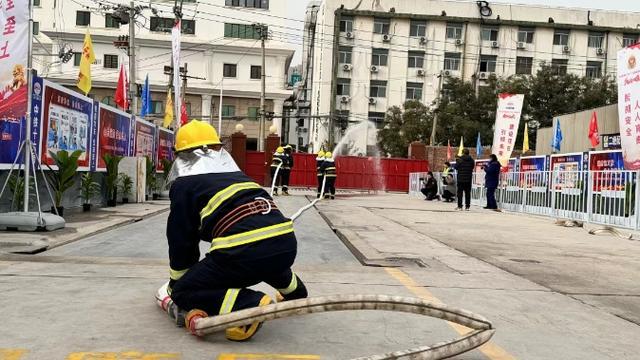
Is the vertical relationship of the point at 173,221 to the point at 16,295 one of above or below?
above

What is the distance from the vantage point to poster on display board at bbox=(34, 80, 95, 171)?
11320 millimetres

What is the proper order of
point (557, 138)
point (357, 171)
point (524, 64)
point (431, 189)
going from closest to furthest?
point (431, 189)
point (557, 138)
point (357, 171)
point (524, 64)

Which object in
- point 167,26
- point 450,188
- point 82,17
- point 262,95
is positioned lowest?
point 450,188

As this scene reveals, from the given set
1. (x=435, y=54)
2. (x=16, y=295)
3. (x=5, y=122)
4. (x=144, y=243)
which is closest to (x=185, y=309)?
(x=16, y=295)

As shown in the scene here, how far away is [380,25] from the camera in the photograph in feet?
184

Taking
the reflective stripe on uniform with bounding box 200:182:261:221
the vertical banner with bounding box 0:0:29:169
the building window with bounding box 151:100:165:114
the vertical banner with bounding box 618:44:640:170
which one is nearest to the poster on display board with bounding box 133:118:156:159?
the vertical banner with bounding box 0:0:29:169

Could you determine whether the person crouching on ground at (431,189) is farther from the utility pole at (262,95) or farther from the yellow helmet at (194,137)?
the yellow helmet at (194,137)

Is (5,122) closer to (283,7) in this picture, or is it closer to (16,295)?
(16,295)

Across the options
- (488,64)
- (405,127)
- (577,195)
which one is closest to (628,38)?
(488,64)

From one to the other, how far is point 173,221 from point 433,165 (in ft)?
122

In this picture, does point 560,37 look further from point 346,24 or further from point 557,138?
point 557,138

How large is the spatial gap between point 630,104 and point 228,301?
456 inches

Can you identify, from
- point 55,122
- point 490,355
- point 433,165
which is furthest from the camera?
point 433,165

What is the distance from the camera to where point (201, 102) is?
54.3 metres
